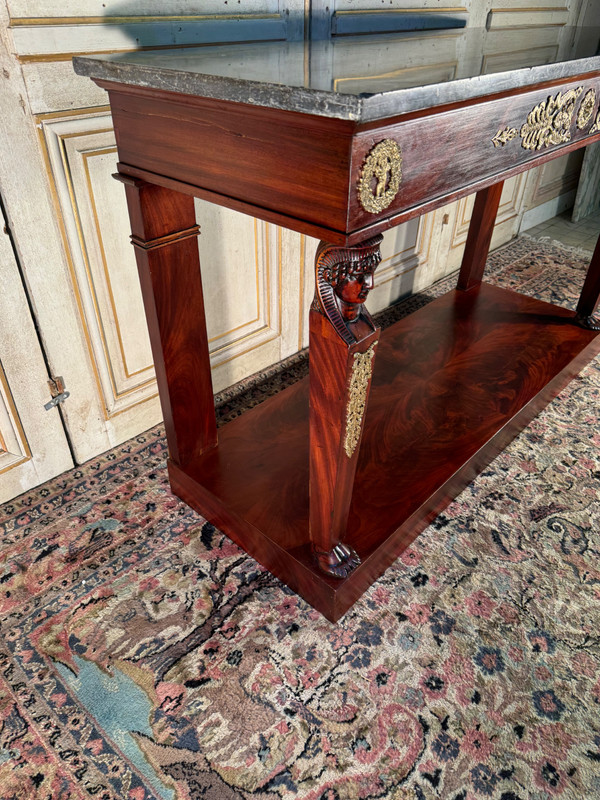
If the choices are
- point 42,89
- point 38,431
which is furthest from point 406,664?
point 42,89

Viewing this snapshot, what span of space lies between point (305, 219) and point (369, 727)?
2.95ft

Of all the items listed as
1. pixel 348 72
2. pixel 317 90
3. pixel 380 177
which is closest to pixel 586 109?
pixel 348 72

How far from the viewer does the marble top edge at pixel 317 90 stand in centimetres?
68

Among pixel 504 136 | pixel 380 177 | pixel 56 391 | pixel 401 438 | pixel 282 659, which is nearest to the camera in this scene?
pixel 380 177

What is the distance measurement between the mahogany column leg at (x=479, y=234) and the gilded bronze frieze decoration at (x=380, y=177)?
54.1 inches

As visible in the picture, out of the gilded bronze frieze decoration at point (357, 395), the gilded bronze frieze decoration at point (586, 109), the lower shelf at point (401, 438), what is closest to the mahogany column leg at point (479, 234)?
the lower shelf at point (401, 438)

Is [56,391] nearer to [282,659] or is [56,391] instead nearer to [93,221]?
[93,221]

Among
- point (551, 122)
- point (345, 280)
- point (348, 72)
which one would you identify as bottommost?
point (345, 280)

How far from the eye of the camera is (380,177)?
0.78 m

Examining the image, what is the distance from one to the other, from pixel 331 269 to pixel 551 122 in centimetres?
70

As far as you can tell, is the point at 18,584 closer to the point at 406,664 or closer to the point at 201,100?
the point at 406,664

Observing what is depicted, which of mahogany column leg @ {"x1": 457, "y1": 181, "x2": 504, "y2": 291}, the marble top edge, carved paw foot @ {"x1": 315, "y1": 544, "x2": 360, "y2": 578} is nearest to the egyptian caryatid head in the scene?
the marble top edge

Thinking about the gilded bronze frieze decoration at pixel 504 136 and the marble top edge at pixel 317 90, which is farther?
the gilded bronze frieze decoration at pixel 504 136

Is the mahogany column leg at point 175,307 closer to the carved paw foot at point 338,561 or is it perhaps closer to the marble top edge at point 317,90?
the marble top edge at point 317,90
